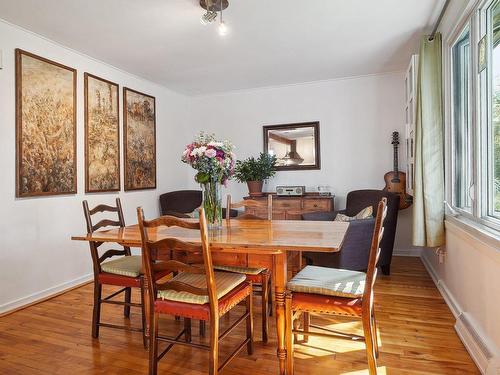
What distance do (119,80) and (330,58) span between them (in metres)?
2.58

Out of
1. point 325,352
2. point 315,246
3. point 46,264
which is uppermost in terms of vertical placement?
point 315,246

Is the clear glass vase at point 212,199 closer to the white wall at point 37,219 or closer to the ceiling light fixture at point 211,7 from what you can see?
the ceiling light fixture at point 211,7

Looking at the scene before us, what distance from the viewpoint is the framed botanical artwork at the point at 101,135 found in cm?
376

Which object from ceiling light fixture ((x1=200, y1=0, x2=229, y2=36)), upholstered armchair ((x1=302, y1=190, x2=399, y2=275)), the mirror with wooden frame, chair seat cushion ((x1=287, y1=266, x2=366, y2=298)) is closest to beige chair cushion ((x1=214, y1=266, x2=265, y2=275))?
chair seat cushion ((x1=287, y1=266, x2=366, y2=298))

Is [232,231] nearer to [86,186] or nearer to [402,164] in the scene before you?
[86,186]

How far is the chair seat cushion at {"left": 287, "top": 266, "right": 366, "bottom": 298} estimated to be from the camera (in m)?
1.77

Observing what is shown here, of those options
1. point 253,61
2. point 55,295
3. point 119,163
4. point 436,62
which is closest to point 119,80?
point 119,163

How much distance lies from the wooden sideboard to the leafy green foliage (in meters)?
0.44

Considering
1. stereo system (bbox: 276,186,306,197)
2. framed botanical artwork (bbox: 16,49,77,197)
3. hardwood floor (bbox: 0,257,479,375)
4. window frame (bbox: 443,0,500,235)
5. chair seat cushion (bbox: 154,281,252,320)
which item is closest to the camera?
chair seat cushion (bbox: 154,281,252,320)

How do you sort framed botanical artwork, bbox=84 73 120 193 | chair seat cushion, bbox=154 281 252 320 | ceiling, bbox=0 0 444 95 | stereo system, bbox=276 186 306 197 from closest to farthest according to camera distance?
chair seat cushion, bbox=154 281 252 320 < ceiling, bbox=0 0 444 95 < framed botanical artwork, bbox=84 73 120 193 < stereo system, bbox=276 186 306 197

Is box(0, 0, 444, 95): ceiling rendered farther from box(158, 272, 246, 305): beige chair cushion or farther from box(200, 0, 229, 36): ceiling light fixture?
box(158, 272, 246, 305): beige chair cushion

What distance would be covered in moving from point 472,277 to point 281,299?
137 centimetres

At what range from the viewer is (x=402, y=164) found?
4.54m

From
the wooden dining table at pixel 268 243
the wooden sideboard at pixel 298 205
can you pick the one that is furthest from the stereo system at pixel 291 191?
the wooden dining table at pixel 268 243
